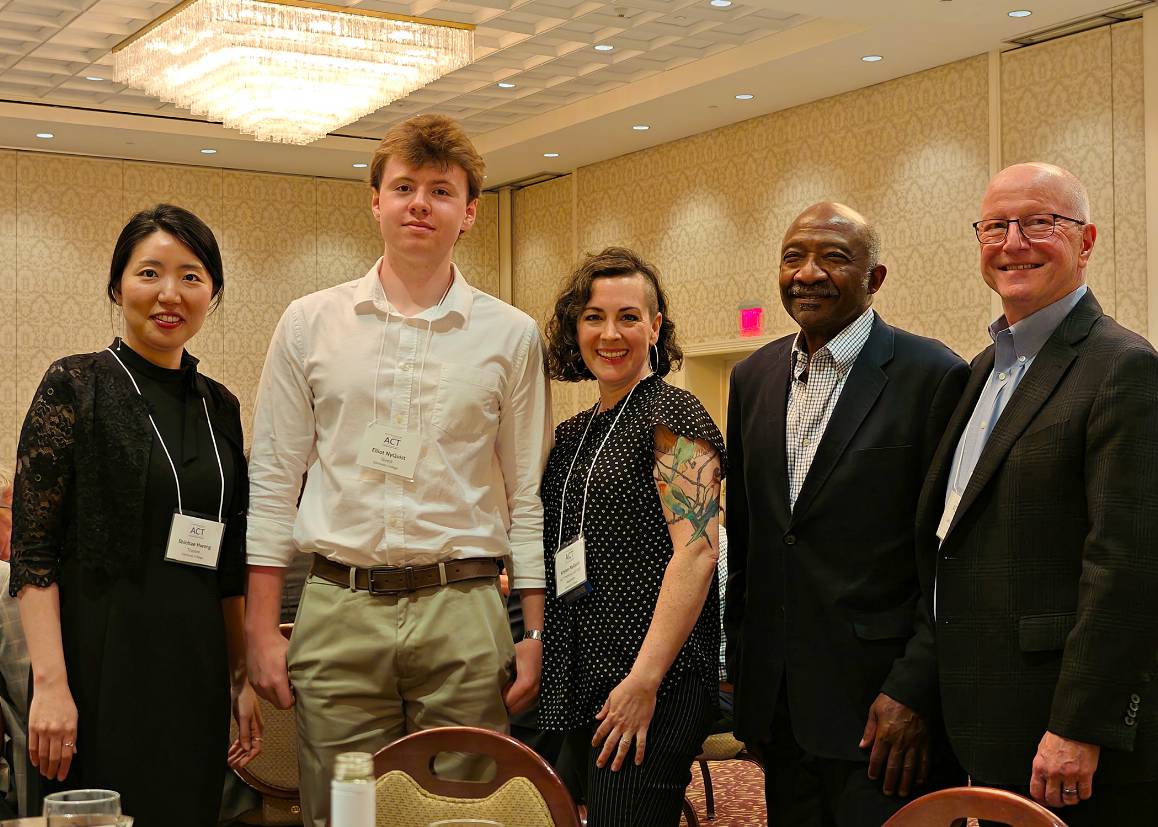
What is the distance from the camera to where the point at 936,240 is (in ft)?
28.0

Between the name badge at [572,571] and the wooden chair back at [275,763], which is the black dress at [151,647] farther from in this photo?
the wooden chair back at [275,763]

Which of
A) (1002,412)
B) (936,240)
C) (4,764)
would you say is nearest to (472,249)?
(936,240)

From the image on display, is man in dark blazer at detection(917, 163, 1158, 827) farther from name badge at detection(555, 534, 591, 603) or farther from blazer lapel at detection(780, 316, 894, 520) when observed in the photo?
name badge at detection(555, 534, 591, 603)

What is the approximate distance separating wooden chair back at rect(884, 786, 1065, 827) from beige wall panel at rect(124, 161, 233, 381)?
10584 mm

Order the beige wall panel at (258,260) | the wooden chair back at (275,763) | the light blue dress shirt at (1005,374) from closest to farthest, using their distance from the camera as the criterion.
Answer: the light blue dress shirt at (1005,374) → the wooden chair back at (275,763) → the beige wall panel at (258,260)

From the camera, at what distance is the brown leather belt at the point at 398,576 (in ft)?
8.59

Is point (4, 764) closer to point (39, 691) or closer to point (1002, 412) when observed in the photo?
point (39, 691)

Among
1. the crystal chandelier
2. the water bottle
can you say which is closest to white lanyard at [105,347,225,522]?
the water bottle

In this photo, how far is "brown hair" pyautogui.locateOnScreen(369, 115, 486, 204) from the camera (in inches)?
106

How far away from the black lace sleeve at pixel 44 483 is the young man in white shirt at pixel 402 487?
0.37m

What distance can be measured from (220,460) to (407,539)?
0.47 meters

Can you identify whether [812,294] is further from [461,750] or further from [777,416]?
[461,750]

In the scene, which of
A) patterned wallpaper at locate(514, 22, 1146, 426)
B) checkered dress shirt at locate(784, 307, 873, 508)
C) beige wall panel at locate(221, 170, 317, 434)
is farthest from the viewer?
beige wall panel at locate(221, 170, 317, 434)

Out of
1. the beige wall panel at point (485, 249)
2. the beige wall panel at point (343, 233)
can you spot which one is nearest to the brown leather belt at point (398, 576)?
the beige wall panel at point (343, 233)
